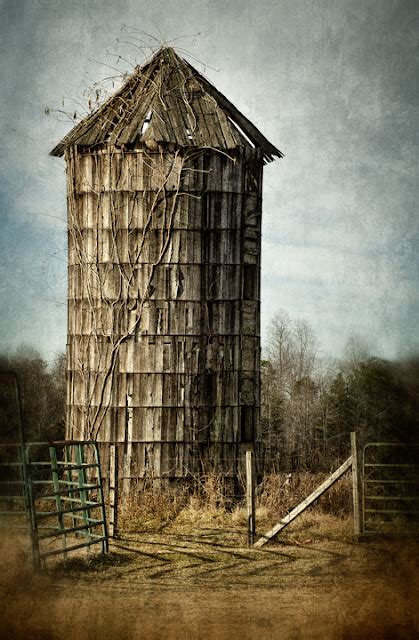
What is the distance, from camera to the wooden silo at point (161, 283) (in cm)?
1088

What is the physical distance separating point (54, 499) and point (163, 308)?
3071 millimetres

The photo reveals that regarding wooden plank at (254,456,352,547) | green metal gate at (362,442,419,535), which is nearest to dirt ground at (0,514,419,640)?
wooden plank at (254,456,352,547)

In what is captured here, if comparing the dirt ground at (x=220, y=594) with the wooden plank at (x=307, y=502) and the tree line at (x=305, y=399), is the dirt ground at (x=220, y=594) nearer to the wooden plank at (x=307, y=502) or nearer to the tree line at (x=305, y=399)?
the wooden plank at (x=307, y=502)

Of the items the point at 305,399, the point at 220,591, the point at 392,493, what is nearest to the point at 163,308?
the point at 392,493

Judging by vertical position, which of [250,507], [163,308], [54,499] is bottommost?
[54,499]

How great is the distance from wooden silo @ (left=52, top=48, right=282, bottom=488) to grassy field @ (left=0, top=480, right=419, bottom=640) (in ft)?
7.82

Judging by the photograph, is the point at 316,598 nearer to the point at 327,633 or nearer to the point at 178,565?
the point at 327,633

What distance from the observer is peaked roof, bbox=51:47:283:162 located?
11094 mm

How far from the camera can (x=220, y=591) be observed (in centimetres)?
666

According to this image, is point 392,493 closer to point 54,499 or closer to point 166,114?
point 54,499

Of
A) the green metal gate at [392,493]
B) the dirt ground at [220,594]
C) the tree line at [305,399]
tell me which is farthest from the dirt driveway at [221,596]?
the tree line at [305,399]

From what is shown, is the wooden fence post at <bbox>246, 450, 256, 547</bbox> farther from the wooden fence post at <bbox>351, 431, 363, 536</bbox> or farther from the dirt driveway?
the wooden fence post at <bbox>351, 431, 363, 536</bbox>

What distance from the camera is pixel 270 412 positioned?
18.4m

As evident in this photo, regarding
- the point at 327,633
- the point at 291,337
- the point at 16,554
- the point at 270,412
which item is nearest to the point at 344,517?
the point at 327,633
